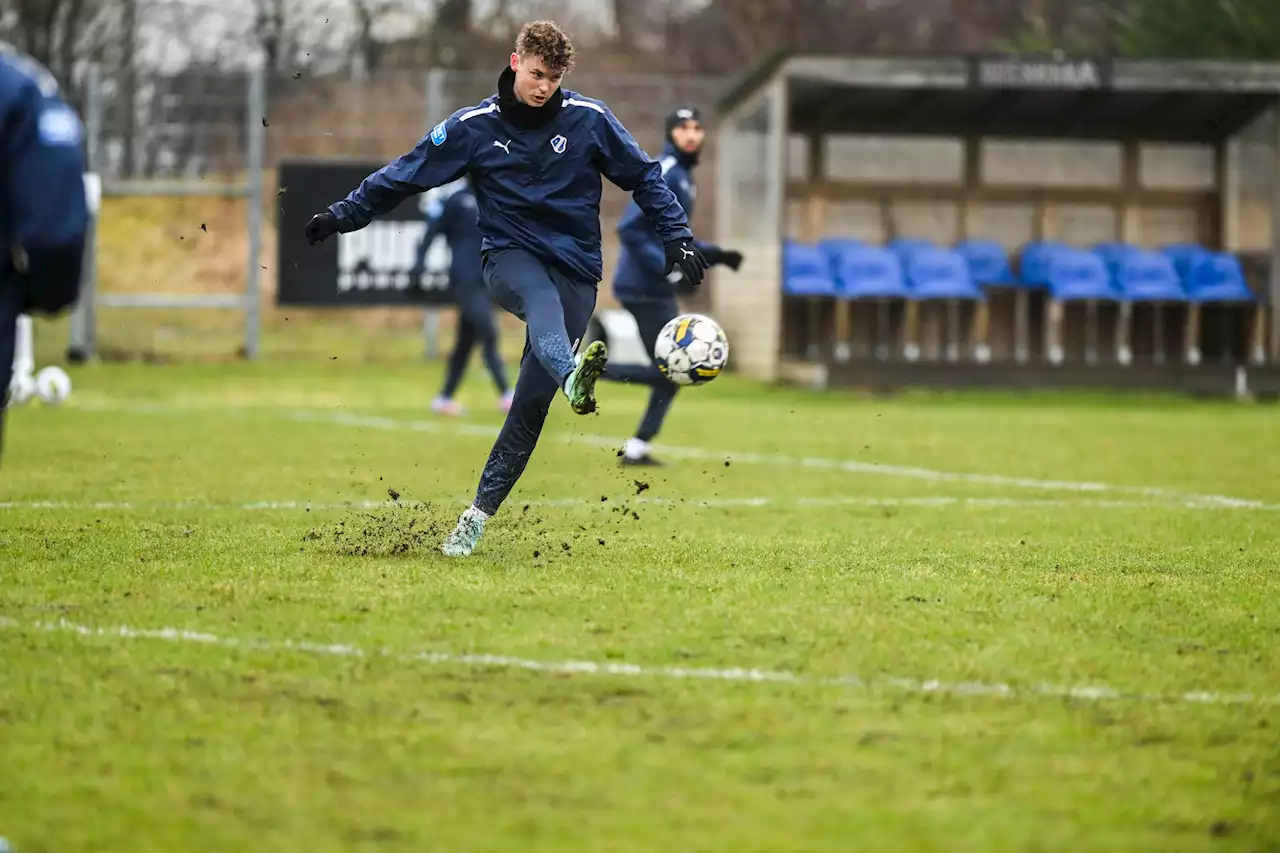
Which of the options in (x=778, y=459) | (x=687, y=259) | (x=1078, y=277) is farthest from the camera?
(x=1078, y=277)

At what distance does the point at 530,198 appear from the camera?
7273 millimetres

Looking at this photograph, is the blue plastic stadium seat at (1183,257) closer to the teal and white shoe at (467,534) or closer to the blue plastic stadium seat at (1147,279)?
the blue plastic stadium seat at (1147,279)

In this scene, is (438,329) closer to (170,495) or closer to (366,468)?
(366,468)

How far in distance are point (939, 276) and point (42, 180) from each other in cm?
1686

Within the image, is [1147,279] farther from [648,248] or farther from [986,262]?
[648,248]

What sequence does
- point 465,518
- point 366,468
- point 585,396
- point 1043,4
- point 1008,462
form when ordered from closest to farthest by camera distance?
point 585,396 < point 465,518 < point 366,468 < point 1008,462 < point 1043,4

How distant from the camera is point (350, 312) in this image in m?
23.8

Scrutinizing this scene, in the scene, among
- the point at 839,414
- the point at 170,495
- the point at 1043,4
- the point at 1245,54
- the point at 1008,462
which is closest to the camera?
the point at 170,495

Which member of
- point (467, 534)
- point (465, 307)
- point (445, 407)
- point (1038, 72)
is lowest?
point (445, 407)

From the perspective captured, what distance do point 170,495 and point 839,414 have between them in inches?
336

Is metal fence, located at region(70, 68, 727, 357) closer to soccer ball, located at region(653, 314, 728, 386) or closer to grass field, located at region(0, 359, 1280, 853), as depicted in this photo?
grass field, located at region(0, 359, 1280, 853)

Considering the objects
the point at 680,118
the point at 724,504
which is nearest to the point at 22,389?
the point at 680,118

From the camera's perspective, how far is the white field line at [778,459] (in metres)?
10.3

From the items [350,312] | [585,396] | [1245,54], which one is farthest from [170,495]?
[1245,54]
